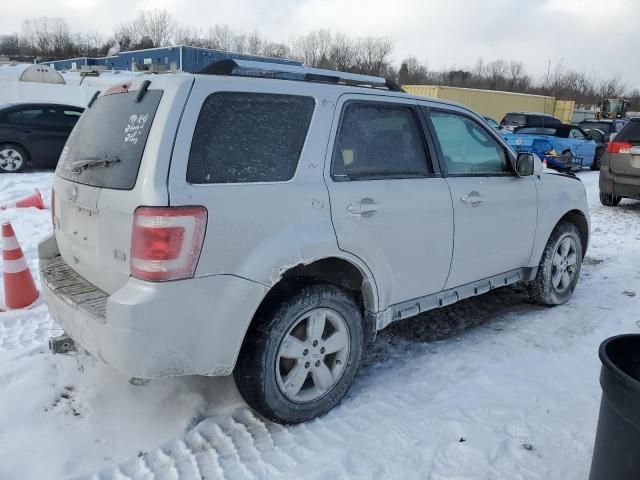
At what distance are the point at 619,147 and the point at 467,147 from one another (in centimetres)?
706

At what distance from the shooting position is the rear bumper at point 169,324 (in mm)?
2391

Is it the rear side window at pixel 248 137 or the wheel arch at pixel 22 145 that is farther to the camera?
the wheel arch at pixel 22 145

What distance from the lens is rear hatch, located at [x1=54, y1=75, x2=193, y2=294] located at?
2443mm

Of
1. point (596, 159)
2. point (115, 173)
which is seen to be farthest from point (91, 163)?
point (596, 159)

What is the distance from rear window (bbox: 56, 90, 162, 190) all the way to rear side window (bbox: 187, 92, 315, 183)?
0.27 meters

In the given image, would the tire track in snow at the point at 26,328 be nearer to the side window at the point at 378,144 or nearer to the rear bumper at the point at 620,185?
the side window at the point at 378,144

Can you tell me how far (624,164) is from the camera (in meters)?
9.44

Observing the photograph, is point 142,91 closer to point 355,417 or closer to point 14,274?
point 355,417

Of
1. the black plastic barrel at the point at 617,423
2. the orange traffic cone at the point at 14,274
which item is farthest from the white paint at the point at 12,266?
the black plastic barrel at the point at 617,423

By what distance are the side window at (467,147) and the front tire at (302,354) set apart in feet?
4.56

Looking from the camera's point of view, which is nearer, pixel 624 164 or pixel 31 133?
pixel 624 164

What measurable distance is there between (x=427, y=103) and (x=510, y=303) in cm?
238

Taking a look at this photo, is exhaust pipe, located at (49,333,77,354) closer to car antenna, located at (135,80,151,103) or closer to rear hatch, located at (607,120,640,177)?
car antenna, located at (135,80,151,103)

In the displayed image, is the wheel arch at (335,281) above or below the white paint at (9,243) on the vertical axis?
above
